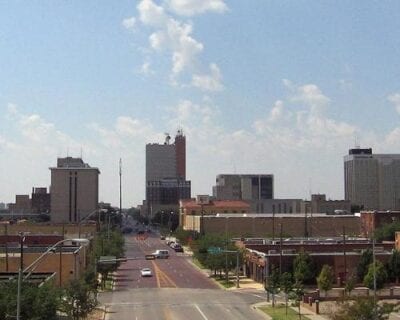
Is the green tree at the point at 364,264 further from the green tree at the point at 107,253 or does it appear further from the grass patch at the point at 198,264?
the grass patch at the point at 198,264

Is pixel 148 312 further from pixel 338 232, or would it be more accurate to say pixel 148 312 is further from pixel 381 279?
pixel 338 232

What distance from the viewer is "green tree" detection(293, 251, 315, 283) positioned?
7671 centimetres

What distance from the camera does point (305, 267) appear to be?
77.2 meters

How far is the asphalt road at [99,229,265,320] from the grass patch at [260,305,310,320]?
3.36ft

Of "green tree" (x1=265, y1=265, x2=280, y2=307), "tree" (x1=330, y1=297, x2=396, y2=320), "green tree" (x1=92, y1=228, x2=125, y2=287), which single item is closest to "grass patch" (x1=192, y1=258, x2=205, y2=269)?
"green tree" (x1=92, y1=228, x2=125, y2=287)

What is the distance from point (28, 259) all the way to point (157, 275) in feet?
80.7

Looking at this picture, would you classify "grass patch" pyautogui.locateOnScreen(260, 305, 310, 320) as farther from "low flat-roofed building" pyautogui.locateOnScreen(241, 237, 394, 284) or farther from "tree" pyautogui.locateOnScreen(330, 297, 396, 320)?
"tree" pyautogui.locateOnScreen(330, 297, 396, 320)

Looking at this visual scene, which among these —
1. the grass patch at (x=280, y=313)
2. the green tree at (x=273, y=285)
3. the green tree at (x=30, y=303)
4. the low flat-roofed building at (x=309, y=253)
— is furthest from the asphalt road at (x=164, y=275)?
the green tree at (x=30, y=303)

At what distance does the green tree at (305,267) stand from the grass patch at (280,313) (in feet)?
52.6

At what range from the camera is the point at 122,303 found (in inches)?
2504

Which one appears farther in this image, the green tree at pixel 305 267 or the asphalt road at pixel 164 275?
the asphalt road at pixel 164 275

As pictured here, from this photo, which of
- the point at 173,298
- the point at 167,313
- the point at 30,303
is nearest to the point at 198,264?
the point at 173,298

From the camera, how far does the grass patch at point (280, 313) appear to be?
177ft

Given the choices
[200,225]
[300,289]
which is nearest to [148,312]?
[300,289]
